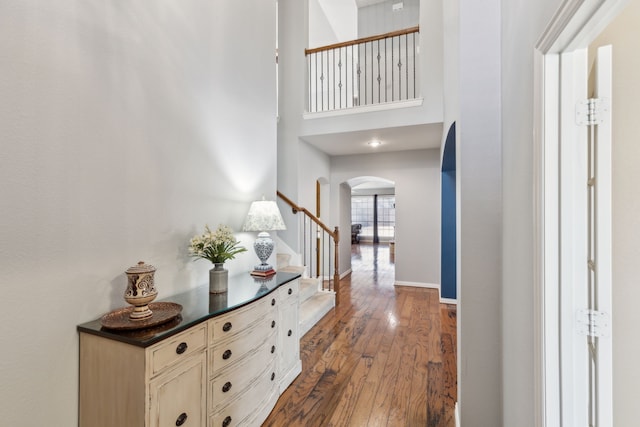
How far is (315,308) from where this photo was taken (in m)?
3.52

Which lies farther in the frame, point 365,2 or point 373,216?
point 373,216

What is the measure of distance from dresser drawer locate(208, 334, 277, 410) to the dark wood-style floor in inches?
15.5

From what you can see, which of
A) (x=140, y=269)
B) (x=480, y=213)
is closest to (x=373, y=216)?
(x=480, y=213)

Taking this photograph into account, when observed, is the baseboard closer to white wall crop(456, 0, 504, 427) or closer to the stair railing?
the stair railing

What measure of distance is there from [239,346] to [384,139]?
12.5 ft

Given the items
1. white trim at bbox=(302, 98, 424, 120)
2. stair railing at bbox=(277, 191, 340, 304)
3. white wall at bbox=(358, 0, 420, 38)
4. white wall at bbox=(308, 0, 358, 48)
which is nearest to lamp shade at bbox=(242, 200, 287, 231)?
stair railing at bbox=(277, 191, 340, 304)

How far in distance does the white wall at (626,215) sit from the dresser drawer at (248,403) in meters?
1.74

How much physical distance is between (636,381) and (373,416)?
57.6 inches

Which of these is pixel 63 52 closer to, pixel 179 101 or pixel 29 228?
pixel 179 101

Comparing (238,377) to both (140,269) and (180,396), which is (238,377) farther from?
(140,269)

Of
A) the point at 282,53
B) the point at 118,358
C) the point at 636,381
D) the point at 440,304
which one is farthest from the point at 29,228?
the point at 440,304

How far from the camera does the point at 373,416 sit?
194 centimetres

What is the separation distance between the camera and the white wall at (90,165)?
1153 mm

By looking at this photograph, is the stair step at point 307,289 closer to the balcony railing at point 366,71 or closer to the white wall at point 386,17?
the balcony railing at point 366,71
